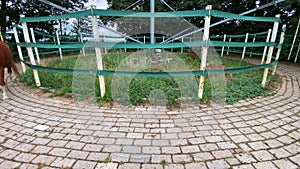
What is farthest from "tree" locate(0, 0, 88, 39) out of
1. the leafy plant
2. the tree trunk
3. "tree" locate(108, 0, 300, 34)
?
the leafy plant

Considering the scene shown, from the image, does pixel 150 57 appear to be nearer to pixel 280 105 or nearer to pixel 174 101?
pixel 174 101

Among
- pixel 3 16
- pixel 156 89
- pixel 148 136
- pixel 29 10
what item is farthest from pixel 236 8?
pixel 3 16

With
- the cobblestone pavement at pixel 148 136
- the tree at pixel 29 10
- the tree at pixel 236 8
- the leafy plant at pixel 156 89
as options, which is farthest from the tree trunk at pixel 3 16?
the cobblestone pavement at pixel 148 136

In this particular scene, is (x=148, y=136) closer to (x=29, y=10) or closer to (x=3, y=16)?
(x=3, y=16)

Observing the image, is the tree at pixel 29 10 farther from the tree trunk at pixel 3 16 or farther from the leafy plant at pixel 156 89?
the leafy plant at pixel 156 89

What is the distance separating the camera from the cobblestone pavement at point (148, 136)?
5.33 ft

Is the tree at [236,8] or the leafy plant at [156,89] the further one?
the tree at [236,8]

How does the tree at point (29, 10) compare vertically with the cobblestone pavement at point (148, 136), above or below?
above

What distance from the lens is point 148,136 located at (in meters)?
2.02

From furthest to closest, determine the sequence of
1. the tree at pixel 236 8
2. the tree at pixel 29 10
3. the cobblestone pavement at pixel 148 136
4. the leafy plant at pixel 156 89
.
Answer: the tree at pixel 29 10, the tree at pixel 236 8, the leafy plant at pixel 156 89, the cobblestone pavement at pixel 148 136

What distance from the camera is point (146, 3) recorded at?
10.9 metres

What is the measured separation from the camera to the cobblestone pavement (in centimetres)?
162

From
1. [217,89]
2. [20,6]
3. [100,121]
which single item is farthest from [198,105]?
[20,6]

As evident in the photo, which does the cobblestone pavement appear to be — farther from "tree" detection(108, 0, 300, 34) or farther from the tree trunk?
the tree trunk
